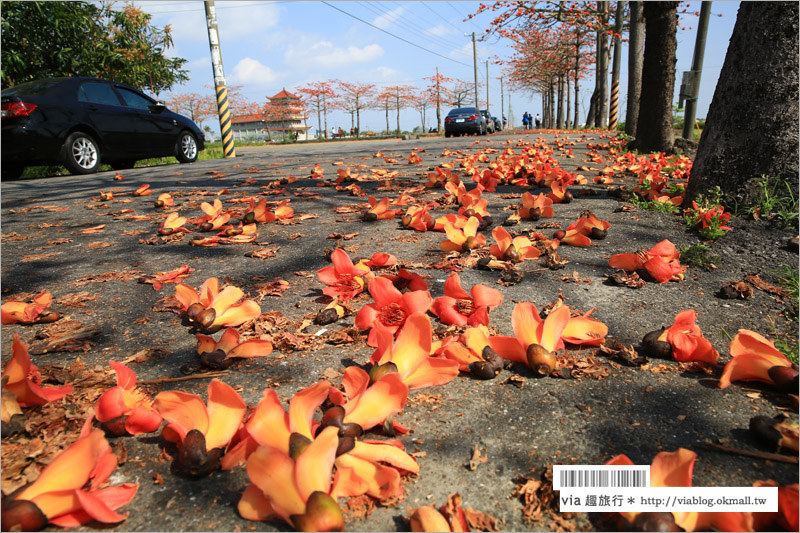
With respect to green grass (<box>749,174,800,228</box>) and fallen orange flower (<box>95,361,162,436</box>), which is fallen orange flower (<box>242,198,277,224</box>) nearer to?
fallen orange flower (<box>95,361,162,436</box>)

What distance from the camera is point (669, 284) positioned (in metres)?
2.03

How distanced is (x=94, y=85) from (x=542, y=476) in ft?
30.6

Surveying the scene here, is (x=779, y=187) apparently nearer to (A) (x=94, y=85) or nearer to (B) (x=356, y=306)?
(B) (x=356, y=306)

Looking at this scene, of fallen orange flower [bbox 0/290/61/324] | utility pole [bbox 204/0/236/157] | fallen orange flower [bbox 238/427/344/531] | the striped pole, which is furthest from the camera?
the striped pole

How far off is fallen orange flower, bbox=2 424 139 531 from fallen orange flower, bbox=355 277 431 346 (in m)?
0.75

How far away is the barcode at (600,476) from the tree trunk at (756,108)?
2416 millimetres

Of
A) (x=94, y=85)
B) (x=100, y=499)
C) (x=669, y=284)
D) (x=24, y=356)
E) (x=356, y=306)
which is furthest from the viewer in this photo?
(x=94, y=85)

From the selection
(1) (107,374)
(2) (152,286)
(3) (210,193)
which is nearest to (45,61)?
(3) (210,193)

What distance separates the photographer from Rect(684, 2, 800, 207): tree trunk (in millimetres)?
2461

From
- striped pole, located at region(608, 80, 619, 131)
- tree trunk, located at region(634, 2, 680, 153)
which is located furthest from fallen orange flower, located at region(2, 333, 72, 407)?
striped pole, located at region(608, 80, 619, 131)

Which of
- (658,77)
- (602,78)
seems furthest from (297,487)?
(602,78)

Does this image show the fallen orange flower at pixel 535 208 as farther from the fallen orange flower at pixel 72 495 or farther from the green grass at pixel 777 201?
the fallen orange flower at pixel 72 495

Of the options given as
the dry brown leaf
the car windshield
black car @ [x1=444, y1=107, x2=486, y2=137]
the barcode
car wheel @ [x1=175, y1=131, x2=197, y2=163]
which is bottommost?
the dry brown leaf

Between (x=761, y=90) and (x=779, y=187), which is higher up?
(x=761, y=90)
